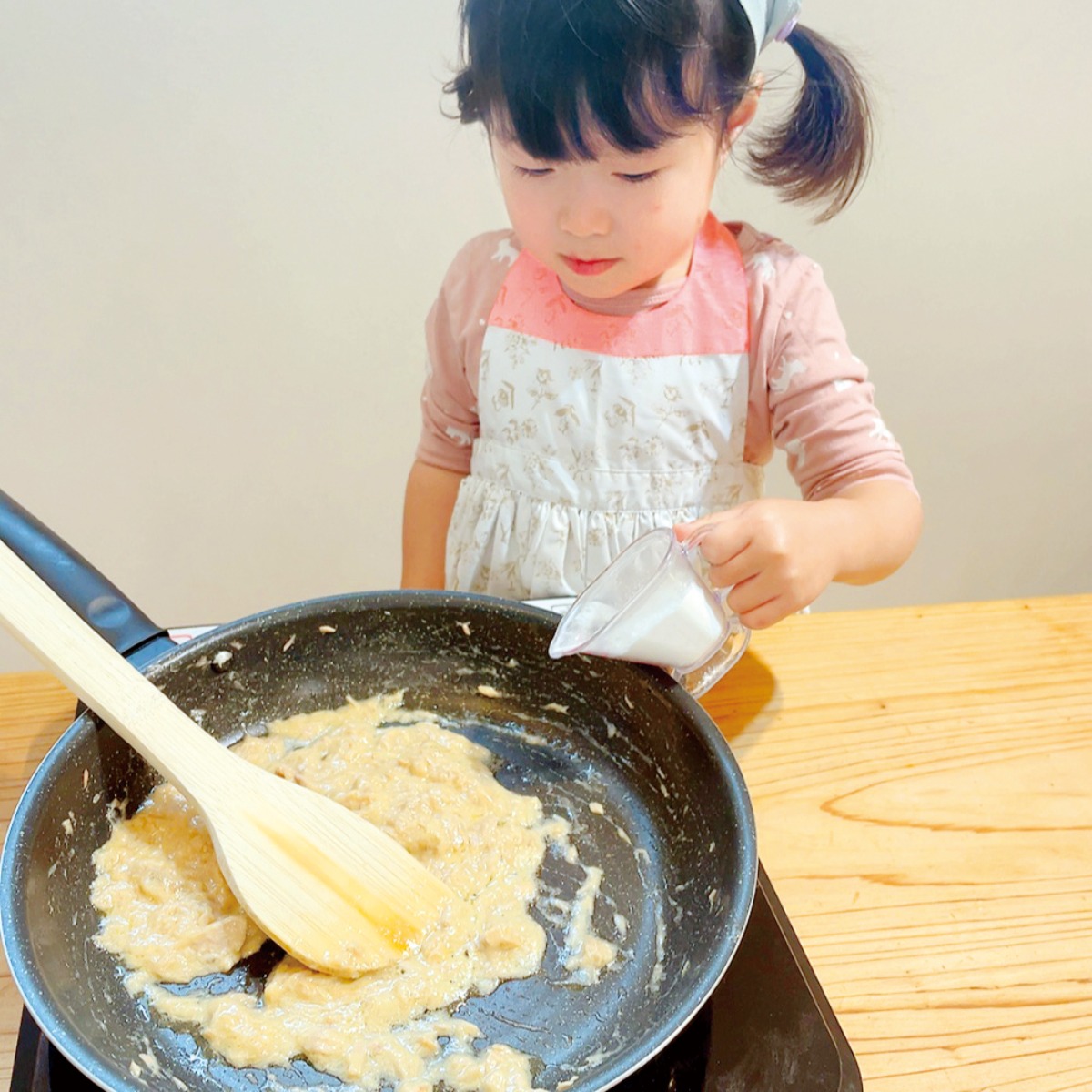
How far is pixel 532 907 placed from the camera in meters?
0.58

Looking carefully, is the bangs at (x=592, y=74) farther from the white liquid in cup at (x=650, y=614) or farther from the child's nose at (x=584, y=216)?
the white liquid in cup at (x=650, y=614)

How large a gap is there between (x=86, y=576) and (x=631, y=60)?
52cm

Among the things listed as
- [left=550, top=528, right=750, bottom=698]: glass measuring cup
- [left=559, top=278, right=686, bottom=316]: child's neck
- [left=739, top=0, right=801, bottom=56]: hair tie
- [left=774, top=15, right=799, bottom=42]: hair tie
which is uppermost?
[left=739, top=0, right=801, bottom=56]: hair tie

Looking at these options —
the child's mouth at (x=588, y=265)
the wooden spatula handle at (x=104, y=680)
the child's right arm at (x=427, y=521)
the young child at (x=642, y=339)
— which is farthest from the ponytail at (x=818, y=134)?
the wooden spatula handle at (x=104, y=680)

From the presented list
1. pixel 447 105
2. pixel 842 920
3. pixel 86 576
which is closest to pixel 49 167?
pixel 447 105

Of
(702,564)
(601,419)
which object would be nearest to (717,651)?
(702,564)

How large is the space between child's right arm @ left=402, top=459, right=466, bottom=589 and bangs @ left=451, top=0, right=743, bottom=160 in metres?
0.43

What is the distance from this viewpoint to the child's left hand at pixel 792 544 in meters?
0.66

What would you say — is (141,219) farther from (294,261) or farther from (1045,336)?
(1045,336)

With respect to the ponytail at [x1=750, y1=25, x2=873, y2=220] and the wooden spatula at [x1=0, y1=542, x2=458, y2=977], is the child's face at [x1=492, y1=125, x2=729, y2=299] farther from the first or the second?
the wooden spatula at [x1=0, y1=542, x2=458, y2=977]

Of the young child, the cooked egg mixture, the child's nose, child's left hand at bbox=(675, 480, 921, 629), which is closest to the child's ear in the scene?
the young child

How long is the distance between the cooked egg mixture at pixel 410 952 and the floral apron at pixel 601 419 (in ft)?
0.92

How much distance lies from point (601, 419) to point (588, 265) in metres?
0.16

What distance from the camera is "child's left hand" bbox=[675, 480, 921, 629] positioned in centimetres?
66
